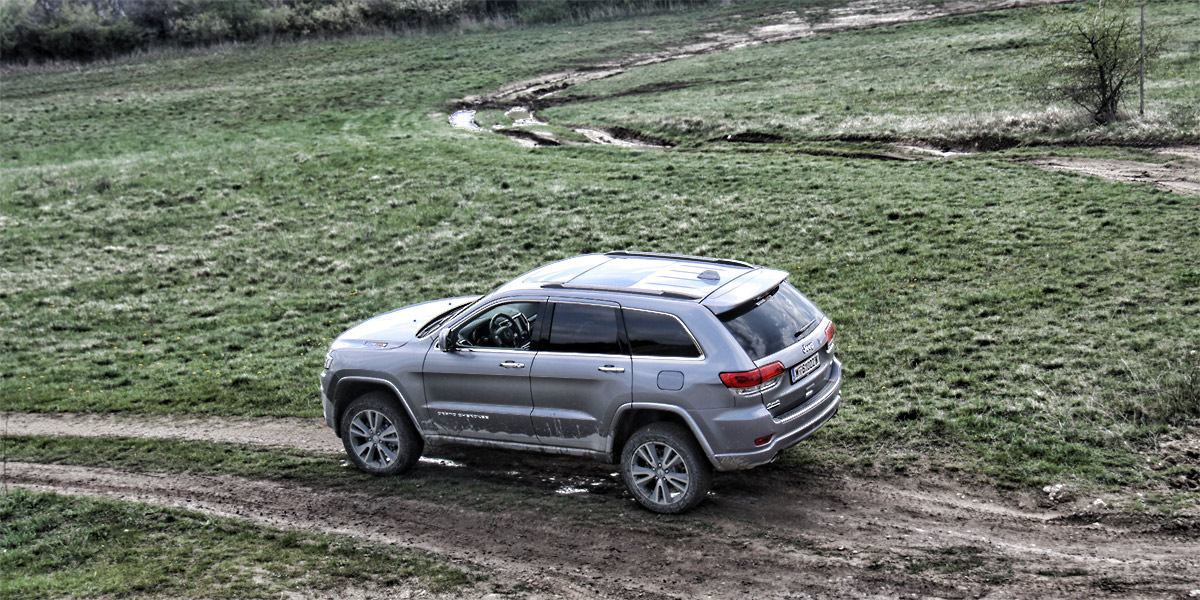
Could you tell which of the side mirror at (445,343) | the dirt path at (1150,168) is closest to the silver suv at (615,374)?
the side mirror at (445,343)

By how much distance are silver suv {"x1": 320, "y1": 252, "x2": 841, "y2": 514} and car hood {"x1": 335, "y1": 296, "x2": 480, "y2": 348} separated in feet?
0.11

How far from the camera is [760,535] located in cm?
823

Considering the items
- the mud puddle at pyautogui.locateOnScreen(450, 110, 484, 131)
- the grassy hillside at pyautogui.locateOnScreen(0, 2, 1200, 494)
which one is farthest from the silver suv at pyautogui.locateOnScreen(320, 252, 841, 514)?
the mud puddle at pyautogui.locateOnScreen(450, 110, 484, 131)

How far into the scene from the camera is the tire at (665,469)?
8.51 metres

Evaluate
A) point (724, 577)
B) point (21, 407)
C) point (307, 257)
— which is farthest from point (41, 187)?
point (724, 577)

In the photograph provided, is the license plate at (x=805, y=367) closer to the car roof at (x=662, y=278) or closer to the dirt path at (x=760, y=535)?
the car roof at (x=662, y=278)

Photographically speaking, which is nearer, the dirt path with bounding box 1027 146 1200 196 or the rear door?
the rear door

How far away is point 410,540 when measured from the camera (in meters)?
8.72

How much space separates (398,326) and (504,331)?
1.55m

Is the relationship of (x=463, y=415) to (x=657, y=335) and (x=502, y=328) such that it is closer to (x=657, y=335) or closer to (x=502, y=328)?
(x=502, y=328)

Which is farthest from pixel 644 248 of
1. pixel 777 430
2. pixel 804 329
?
pixel 777 430

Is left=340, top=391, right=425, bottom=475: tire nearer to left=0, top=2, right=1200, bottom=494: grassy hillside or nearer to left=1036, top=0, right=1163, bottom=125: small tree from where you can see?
left=0, top=2, right=1200, bottom=494: grassy hillside

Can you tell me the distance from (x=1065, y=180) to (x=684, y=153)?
38.0ft

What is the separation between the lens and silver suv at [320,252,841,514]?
8.34 m
